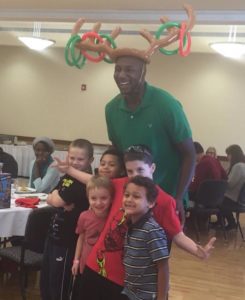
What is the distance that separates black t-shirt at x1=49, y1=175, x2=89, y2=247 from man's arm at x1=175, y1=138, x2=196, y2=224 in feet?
1.85

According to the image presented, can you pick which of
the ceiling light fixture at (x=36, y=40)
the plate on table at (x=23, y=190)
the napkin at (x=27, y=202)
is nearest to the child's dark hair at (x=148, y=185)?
the napkin at (x=27, y=202)

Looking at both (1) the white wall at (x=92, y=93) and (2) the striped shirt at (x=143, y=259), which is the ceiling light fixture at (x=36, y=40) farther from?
(2) the striped shirt at (x=143, y=259)

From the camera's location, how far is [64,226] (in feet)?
8.48

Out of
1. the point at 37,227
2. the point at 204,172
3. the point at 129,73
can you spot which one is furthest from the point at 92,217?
the point at 204,172

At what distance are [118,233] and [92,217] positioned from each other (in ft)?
1.10

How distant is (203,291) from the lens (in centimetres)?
382

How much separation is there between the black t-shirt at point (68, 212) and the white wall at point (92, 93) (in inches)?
279

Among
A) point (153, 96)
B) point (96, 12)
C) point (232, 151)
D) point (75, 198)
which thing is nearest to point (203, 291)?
point (75, 198)

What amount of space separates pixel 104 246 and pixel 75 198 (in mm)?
492

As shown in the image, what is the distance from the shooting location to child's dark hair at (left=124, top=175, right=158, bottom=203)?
1.88 meters

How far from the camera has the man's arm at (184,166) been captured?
209 centimetres

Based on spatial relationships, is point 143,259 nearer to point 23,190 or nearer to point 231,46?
point 23,190

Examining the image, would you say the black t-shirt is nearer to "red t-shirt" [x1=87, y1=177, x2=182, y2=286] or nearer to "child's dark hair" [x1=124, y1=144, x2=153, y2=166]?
"red t-shirt" [x1=87, y1=177, x2=182, y2=286]

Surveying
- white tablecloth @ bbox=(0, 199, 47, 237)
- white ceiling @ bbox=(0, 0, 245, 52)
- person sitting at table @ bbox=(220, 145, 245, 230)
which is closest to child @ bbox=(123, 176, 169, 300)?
white tablecloth @ bbox=(0, 199, 47, 237)
